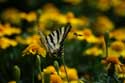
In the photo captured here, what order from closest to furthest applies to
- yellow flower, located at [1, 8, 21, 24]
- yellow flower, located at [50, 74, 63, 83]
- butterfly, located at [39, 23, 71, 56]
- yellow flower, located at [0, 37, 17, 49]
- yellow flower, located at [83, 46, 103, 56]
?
1. yellow flower, located at [50, 74, 63, 83]
2. butterfly, located at [39, 23, 71, 56]
3. yellow flower, located at [0, 37, 17, 49]
4. yellow flower, located at [83, 46, 103, 56]
5. yellow flower, located at [1, 8, 21, 24]

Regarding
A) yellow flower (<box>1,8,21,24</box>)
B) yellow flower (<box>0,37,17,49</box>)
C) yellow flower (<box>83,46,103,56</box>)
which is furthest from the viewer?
yellow flower (<box>1,8,21,24</box>)

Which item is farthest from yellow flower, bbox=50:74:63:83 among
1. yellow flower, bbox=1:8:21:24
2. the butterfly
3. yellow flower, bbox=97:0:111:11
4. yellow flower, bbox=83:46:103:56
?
yellow flower, bbox=97:0:111:11

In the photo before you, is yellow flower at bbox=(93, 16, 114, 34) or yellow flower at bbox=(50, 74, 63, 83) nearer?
yellow flower at bbox=(50, 74, 63, 83)

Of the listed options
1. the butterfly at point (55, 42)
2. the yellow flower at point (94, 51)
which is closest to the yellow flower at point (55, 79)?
the butterfly at point (55, 42)

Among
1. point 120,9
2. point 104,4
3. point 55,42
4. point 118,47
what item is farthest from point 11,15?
point 55,42

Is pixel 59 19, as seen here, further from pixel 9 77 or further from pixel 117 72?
pixel 117 72

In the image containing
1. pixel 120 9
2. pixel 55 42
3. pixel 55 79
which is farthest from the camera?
pixel 120 9

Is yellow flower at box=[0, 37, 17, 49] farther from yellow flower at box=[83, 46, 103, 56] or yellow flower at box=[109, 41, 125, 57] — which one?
yellow flower at box=[109, 41, 125, 57]

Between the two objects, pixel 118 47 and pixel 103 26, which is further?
pixel 103 26

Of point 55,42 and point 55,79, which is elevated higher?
point 55,42

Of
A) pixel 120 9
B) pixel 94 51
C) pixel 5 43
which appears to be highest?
pixel 5 43

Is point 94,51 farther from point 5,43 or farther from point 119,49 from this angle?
point 5,43
